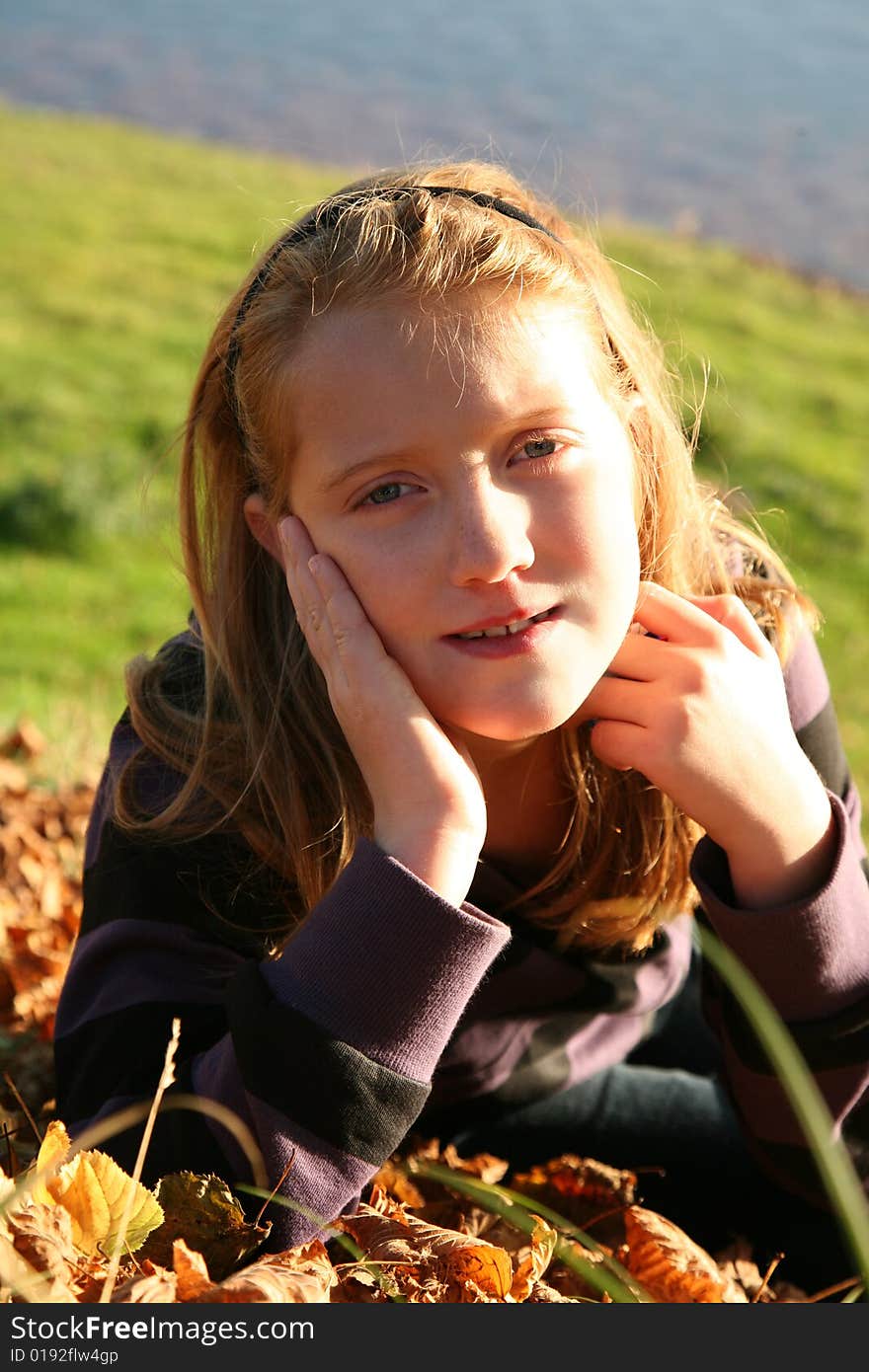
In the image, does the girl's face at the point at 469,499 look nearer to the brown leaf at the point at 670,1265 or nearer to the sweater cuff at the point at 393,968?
the sweater cuff at the point at 393,968

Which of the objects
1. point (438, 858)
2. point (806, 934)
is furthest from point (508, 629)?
point (806, 934)

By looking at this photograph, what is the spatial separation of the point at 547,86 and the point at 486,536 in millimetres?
31772

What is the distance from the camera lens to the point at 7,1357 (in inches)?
62.3

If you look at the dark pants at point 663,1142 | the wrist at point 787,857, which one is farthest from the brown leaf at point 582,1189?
the wrist at point 787,857

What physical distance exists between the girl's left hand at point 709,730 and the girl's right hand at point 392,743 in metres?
0.30

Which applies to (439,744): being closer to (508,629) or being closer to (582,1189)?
(508,629)

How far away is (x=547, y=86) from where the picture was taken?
3091 centimetres

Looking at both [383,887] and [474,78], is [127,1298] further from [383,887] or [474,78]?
[474,78]

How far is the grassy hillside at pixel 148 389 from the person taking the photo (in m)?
7.31

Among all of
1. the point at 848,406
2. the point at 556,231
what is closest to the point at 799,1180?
the point at 556,231

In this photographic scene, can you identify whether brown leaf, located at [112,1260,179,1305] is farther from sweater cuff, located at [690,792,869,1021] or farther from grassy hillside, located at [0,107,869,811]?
grassy hillside, located at [0,107,869,811]

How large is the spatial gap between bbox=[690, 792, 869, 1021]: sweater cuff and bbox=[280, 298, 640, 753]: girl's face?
433mm

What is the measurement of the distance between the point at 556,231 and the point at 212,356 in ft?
2.22

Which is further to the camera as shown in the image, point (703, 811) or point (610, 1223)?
point (610, 1223)
